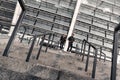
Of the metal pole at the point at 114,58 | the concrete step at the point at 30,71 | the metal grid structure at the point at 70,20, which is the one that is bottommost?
the concrete step at the point at 30,71

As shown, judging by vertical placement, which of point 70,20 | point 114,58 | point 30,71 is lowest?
point 30,71

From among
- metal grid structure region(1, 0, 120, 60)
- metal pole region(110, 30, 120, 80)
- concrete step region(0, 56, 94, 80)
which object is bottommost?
concrete step region(0, 56, 94, 80)

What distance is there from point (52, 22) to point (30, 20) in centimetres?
240

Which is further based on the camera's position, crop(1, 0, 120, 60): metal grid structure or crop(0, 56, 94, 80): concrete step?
crop(1, 0, 120, 60): metal grid structure

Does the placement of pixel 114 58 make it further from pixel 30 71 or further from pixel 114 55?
pixel 30 71

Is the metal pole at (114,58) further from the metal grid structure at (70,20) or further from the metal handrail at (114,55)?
the metal grid structure at (70,20)

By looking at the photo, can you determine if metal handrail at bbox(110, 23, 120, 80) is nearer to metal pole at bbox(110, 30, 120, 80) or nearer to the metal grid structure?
metal pole at bbox(110, 30, 120, 80)

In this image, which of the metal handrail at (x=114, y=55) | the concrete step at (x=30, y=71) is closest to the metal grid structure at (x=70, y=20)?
the metal handrail at (x=114, y=55)

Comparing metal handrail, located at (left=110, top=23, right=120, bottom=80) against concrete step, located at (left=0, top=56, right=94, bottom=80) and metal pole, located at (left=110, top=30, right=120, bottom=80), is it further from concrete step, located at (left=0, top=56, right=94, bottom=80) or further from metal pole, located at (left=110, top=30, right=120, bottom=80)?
concrete step, located at (left=0, top=56, right=94, bottom=80)

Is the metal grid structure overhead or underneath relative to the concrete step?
overhead

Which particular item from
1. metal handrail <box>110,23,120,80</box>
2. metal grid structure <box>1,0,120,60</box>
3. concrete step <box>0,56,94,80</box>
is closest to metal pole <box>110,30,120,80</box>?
metal handrail <box>110,23,120,80</box>

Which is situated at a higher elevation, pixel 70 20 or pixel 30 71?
pixel 70 20

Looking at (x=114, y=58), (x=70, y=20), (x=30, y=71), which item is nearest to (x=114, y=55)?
(x=114, y=58)

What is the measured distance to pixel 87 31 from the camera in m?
21.2
